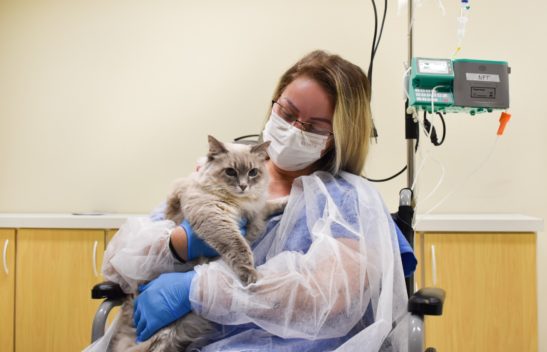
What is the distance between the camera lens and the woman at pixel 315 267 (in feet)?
3.43

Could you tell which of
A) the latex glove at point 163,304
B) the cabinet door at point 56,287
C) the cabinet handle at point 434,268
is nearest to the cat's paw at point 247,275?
the latex glove at point 163,304

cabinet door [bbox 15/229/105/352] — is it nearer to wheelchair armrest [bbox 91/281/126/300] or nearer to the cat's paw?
wheelchair armrest [bbox 91/281/126/300]

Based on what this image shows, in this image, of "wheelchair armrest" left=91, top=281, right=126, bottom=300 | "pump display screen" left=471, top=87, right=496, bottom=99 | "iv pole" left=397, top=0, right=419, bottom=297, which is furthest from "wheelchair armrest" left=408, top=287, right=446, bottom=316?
"wheelchair armrest" left=91, top=281, right=126, bottom=300

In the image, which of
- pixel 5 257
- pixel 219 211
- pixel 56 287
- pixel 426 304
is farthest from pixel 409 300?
pixel 5 257

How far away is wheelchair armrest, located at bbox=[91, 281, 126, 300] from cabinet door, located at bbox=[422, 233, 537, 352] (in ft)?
4.35

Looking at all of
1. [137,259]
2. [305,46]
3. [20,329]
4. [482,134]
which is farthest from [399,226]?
[20,329]

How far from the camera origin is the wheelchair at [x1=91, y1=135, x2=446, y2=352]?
1.01m

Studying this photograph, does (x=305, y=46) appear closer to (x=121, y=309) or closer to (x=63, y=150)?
(x=63, y=150)

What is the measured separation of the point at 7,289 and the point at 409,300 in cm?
215

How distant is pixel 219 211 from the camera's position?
1.20 meters

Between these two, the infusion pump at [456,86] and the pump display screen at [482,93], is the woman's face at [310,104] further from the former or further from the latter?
the pump display screen at [482,93]

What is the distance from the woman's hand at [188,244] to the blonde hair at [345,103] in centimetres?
47

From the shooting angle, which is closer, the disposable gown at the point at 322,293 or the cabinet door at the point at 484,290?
the disposable gown at the point at 322,293

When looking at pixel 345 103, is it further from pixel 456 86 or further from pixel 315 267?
pixel 315 267
